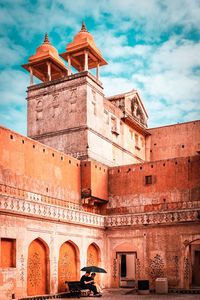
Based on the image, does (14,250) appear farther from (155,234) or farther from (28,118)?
(28,118)

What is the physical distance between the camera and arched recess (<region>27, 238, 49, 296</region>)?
1861 centimetres

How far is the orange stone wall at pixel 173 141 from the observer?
3781 cm

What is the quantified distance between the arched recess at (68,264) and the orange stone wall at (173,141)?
60.0ft

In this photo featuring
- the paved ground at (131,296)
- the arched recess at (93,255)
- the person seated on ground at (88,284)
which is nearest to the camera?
the paved ground at (131,296)

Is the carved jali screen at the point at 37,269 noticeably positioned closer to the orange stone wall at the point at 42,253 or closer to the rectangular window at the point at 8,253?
the orange stone wall at the point at 42,253

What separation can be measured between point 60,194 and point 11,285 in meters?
8.24

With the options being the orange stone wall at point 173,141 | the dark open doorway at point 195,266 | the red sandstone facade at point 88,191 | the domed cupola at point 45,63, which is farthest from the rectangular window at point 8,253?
the orange stone wall at point 173,141

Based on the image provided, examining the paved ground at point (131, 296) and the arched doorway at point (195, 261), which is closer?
the paved ground at point (131, 296)

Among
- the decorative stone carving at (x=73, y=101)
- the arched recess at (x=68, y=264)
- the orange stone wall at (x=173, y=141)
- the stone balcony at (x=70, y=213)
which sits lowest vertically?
the arched recess at (x=68, y=264)

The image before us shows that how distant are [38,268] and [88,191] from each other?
7.85 metres

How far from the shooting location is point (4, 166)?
68.4 feet

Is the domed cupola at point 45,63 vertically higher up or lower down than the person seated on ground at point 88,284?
higher up

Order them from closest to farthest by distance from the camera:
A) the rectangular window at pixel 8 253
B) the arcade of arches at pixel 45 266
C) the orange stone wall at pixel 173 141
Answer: the rectangular window at pixel 8 253, the arcade of arches at pixel 45 266, the orange stone wall at pixel 173 141

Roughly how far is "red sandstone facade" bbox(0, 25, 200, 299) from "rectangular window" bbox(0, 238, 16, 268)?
0.12 ft
